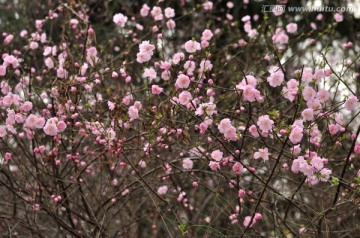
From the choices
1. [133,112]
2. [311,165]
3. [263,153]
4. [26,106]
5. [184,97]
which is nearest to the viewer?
[311,165]

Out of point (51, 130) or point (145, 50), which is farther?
point (145, 50)

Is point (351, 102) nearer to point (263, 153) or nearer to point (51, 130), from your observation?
point (263, 153)

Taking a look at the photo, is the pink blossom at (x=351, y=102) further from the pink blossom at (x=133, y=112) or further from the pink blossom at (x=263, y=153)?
the pink blossom at (x=133, y=112)

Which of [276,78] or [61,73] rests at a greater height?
[61,73]

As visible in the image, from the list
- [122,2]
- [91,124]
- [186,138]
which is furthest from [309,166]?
[122,2]

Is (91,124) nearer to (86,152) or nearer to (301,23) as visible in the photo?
Answer: (86,152)

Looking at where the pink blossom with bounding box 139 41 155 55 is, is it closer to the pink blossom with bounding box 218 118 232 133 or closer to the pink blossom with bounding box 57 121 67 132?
the pink blossom with bounding box 57 121 67 132

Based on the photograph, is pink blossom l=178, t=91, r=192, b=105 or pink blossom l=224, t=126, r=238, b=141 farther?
pink blossom l=178, t=91, r=192, b=105

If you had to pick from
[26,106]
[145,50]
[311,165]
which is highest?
[145,50]

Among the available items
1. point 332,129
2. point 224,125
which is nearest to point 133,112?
point 224,125

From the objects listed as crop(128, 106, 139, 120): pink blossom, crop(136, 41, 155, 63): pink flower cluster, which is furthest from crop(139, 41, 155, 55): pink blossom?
crop(128, 106, 139, 120): pink blossom

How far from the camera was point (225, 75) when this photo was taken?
24.6 feet

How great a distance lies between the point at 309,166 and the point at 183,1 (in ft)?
18.4

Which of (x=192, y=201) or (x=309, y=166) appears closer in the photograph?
(x=309, y=166)
